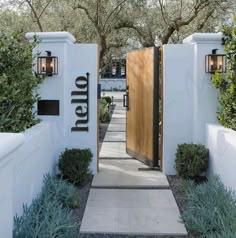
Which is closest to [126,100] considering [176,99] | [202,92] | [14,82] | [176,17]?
[176,99]

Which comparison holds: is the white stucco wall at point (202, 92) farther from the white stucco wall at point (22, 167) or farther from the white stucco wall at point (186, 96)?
the white stucco wall at point (22, 167)

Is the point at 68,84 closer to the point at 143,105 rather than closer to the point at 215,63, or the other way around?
the point at 143,105

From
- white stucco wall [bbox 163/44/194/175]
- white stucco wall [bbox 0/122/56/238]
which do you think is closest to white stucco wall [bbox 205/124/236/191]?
white stucco wall [bbox 163/44/194/175]

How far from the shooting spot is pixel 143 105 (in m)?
7.25

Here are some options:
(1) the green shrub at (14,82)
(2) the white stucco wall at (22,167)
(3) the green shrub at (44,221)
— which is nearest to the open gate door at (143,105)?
(2) the white stucco wall at (22,167)

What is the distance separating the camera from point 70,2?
1077cm

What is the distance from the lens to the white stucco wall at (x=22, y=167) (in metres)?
2.65

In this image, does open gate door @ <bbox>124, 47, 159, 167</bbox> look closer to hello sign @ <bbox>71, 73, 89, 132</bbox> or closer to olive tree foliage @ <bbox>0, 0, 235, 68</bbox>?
hello sign @ <bbox>71, 73, 89, 132</bbox>

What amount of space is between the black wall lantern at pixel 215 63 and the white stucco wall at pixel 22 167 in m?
2.61

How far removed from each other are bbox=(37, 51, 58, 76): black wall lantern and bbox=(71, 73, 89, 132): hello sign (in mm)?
452

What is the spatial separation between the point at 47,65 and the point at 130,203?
2496 millimetres

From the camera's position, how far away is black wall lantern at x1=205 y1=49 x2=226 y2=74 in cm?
600

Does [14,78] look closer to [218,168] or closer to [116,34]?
[218,168]

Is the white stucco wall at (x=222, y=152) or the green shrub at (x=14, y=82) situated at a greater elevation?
the green shrub at (x=14, y=82)
